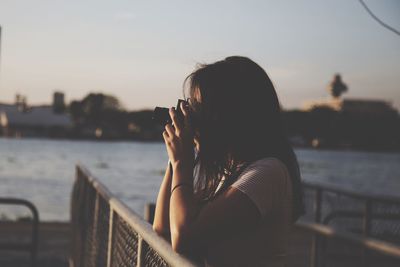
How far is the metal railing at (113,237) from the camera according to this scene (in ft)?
5.62

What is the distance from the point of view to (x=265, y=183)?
175 cm

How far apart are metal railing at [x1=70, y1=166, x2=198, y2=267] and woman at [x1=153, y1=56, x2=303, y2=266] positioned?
9cm

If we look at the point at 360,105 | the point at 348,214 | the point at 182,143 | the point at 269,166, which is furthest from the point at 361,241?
the point at 360,105

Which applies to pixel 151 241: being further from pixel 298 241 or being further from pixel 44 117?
pixel 44 117

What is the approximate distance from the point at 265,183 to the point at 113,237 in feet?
4.69

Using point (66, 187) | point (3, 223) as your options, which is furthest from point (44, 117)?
point (3, 223)

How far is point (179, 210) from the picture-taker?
1.78m

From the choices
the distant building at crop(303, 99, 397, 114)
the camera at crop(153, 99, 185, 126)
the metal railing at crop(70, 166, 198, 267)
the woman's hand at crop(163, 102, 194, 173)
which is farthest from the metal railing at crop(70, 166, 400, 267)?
the distant building at crop(303, 99, 397, 114)

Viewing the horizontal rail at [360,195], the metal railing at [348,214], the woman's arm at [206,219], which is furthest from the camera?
the horizontal rail at [360,195]

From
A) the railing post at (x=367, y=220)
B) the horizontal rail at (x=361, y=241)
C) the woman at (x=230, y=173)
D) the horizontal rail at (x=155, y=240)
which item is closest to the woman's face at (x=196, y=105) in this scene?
the woman at (x=230, y=173)

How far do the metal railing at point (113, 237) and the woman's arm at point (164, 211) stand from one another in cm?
4

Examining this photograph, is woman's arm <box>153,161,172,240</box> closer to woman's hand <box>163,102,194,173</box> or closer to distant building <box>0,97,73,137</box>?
woman's hand <box>163,102,194,173</box>

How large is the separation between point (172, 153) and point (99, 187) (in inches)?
70.5

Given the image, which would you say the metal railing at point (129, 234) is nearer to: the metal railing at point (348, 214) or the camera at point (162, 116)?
the metal railing at point (348, 214)
